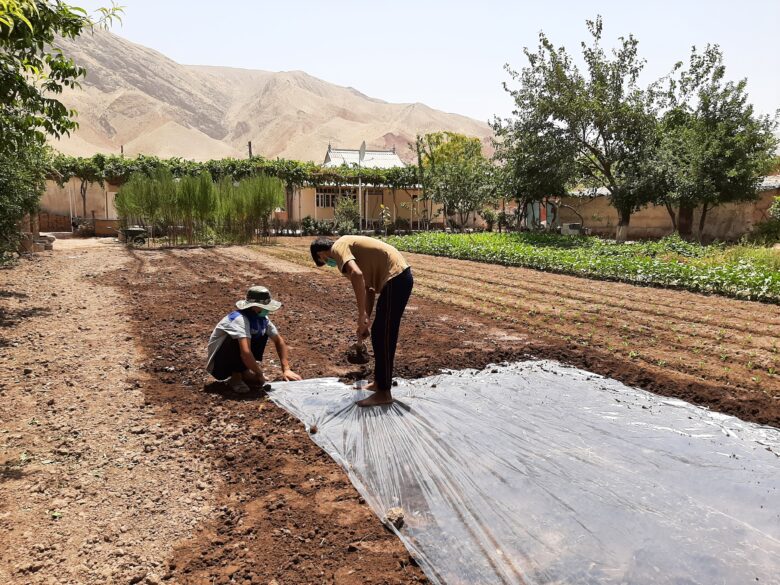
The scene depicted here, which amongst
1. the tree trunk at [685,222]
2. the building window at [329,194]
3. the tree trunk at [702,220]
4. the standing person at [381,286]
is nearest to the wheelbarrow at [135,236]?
the building window at [329,194]

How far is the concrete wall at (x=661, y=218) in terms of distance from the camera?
20.5 meters

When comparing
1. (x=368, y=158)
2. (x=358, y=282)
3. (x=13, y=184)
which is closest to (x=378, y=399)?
(x=358, y=282)

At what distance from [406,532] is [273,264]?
42.9ft

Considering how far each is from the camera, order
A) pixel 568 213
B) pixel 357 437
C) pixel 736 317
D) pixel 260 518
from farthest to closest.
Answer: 1. pixel 568 213
2. pixel 736 317
3. pixel 357 437
4. pixel 260 518

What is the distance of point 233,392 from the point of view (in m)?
4.48

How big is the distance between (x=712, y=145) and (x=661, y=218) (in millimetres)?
5650

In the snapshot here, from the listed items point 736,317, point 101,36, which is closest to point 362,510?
point 736,317

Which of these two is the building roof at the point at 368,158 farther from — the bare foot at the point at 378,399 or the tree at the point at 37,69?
the bare foot at the point at 378,399

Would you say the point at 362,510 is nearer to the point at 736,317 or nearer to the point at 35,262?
the point at 736,317

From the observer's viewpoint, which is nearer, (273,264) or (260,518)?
(260,518)

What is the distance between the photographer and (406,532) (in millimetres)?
2566

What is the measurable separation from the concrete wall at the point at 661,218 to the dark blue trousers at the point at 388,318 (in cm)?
2000

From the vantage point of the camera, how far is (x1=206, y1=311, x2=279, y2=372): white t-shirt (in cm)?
429

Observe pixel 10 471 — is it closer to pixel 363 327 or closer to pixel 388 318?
pixel 363 327
